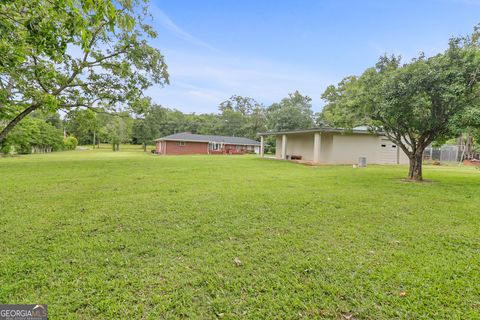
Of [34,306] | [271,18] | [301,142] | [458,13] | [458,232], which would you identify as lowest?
[34,306]

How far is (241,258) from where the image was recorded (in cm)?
310

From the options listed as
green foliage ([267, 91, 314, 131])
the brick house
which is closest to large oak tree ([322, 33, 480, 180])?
green foliage ([267, 91, 314, 131])

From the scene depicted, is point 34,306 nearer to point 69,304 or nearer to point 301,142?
point 69,304

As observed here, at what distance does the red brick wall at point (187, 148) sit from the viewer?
3147cm

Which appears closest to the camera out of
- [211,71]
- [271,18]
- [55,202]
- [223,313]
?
[223,313]

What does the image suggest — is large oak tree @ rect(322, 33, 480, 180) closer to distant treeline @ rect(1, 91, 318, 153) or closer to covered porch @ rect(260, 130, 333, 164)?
covered porch @ rect(260, 130, 333, 164)

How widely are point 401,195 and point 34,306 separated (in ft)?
25.3

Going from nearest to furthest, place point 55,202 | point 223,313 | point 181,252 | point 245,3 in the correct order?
point 223,313 → point 181,252 → point 55,202 → point 245,3

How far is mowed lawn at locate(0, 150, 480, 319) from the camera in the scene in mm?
2244

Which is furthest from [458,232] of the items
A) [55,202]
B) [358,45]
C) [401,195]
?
[358,45]

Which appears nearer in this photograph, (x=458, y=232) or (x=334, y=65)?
(x=458, y=232)

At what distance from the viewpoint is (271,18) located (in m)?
12.8

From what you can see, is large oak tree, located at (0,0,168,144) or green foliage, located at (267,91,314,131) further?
green foliage, located at (267,91,314,131)

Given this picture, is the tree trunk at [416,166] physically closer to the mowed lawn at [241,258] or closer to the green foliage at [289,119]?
the mowed lawn at [241,258]
